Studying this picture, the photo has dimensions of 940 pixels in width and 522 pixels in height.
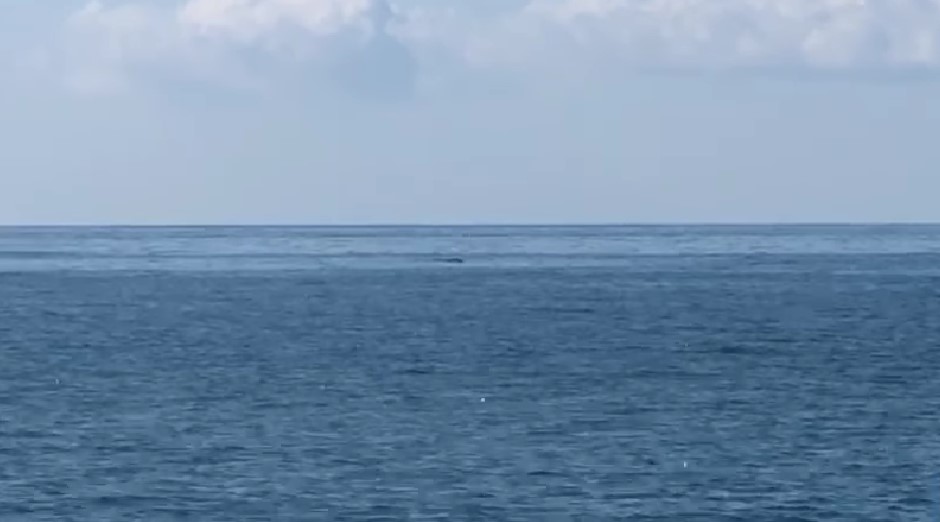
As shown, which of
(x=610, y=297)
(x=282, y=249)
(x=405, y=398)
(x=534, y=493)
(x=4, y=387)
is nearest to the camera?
(x=534, y=493)

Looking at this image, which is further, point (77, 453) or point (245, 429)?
point (245, 429)

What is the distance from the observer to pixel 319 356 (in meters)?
50.7

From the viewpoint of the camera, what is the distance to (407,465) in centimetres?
3102

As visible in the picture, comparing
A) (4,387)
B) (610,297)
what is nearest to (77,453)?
(4,387)

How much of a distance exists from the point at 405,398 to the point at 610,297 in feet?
122

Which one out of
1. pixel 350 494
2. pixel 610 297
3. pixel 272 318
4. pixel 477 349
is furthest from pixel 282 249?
pixel 350 494

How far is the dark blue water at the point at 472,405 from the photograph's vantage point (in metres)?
28.5

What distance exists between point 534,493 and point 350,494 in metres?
2.57

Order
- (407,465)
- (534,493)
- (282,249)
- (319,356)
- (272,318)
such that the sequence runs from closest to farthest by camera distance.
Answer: (534,493) → (407,465) → (319,356) → (272,318) → (282,249)

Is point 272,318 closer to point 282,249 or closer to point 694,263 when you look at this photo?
point 694,263

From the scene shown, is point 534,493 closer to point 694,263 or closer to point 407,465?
point 407,465

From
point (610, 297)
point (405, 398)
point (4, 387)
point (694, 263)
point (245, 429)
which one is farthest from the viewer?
point (694, 263)

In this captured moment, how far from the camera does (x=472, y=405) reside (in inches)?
1523

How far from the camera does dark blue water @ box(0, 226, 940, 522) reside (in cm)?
2853
